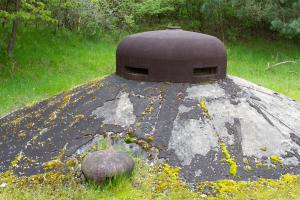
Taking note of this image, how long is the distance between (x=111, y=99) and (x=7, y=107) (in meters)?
3.19

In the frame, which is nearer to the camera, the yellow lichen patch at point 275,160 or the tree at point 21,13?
the yellow lichen patch at point 275,160

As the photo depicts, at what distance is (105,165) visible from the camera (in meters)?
4.38

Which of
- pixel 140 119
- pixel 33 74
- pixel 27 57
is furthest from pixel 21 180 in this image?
pixel 27 57

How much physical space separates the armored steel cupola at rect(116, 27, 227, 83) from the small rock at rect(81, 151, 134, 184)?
154 centimetres

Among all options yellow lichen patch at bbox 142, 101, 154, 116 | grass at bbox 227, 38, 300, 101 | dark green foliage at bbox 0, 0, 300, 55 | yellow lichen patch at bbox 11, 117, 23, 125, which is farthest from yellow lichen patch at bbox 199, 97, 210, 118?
dark green foliage at bbox 0, 0, 300, 55

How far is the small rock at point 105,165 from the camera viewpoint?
14.3ft

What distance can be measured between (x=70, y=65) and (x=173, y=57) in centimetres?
617

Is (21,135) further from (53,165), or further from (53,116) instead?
(53,165)

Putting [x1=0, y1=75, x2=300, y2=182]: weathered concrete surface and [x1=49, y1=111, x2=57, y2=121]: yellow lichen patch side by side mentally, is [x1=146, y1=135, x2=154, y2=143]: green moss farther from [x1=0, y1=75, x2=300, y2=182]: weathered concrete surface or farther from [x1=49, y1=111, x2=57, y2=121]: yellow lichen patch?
[x1=49, y1=111, x2=57, y2=121]: yellow lichen patch

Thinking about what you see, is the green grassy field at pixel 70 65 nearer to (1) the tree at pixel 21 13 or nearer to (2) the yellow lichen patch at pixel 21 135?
(1) the tree at pixel 21 13

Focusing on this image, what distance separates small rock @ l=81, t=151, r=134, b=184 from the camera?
14.3ft

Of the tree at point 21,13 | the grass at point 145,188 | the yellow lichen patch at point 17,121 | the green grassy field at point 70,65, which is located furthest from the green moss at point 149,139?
the tree at point 21,13

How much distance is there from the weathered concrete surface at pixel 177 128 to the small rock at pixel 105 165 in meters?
0.45

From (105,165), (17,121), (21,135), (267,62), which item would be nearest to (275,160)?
(105,165)
